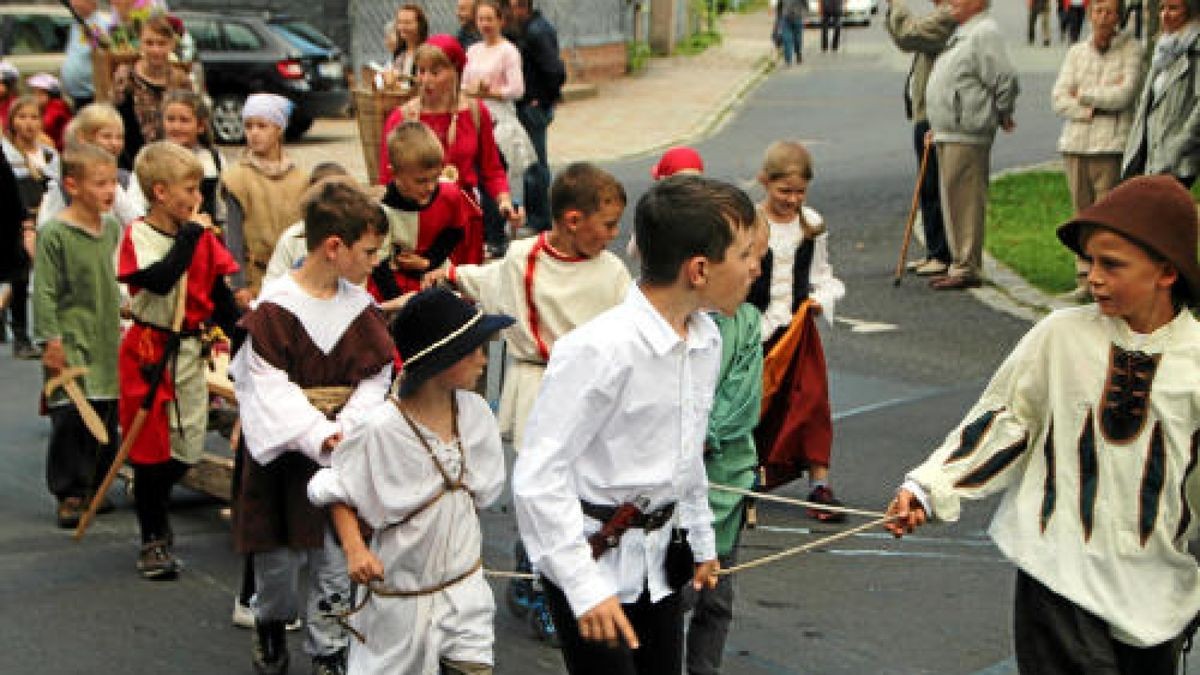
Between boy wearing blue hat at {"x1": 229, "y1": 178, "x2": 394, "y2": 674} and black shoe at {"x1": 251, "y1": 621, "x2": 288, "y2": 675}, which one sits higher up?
boy wearing blue hat at {"x1": 229, "y1": 178, "x2": 394, "y2": 674}

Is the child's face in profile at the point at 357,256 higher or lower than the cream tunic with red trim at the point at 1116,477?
higher

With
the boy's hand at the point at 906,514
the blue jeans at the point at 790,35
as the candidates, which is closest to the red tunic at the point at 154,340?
the boy's hand at the point at 906,514

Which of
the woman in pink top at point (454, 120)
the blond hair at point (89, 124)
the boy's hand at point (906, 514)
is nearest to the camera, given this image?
the boy's hand at point (906, 514)

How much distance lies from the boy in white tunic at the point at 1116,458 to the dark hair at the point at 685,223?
0.92 m

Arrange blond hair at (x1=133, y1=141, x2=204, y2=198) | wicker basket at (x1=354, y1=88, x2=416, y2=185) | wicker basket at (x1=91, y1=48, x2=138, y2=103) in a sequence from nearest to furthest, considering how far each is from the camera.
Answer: blond hair at (x1=133, y1=141, x2=204, y2=198), wicker basket at (x1=91, y1=48, x2=138, y2=103), wicker basket at (x1=354, y1=88, x2=416, y2=185)

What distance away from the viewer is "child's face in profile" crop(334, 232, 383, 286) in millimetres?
5828

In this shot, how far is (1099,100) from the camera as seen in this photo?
41.2ft

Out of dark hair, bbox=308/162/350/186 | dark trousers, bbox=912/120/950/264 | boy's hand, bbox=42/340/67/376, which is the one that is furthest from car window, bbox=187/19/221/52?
dark hair, bbox=308/162/350/186

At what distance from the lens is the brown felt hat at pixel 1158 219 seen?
4.44 m

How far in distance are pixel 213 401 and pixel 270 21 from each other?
17071mm

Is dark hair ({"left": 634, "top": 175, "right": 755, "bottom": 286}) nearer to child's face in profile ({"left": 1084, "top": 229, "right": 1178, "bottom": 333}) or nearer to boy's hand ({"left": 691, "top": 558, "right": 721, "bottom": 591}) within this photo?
boy's hand ({"left": 691, "top": 558, "right": 721, "bottom": 591})

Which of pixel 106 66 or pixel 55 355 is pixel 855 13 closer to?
pixel 106 66

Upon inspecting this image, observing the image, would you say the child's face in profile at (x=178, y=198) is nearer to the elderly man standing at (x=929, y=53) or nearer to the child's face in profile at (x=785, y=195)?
the child's face in profile at (x=785, y=195)

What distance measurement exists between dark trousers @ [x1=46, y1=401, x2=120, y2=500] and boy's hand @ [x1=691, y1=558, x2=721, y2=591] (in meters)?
4.30
